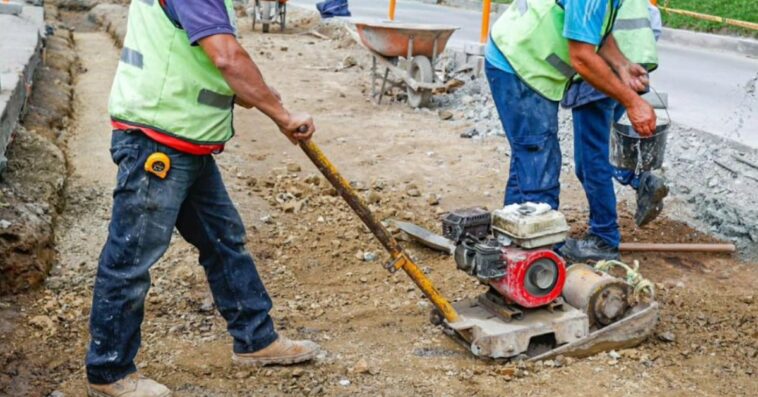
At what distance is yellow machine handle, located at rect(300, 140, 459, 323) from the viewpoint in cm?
333

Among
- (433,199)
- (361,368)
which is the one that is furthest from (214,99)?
(433,199)

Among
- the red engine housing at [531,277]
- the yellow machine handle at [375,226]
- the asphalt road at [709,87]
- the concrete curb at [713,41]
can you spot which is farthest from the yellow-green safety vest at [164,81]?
the concrete curb at [713,41]

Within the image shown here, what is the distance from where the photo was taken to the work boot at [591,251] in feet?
15.9

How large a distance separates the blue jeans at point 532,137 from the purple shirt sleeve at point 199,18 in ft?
5.47

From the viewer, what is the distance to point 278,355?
3664 mm

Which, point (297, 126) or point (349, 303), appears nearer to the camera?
point (297, 126)

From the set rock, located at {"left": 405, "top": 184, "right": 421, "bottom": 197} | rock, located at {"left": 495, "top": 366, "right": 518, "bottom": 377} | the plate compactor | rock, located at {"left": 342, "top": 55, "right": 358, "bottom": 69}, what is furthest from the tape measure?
rock, located at {"left": 342, "top": 55, "right": 358, "bottom": 69}

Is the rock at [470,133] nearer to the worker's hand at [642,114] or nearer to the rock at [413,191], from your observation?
the rock at [413,191]

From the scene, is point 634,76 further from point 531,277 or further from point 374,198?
point 374,198

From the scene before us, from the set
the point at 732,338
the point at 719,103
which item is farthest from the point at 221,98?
the point at 719,103

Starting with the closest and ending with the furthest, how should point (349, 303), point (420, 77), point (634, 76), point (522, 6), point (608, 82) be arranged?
point (608, 82) → point (522, 6) → point (634, 76) → point (349, 303) → point (420, 77)

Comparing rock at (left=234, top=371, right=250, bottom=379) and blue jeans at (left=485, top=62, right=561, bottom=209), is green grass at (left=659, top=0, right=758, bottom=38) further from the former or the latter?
rock at (left=234, top=371, right=250, bottom=379)

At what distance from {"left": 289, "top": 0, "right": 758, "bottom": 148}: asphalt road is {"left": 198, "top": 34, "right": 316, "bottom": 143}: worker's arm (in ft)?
14.2

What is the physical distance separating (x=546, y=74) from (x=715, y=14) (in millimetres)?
10874
